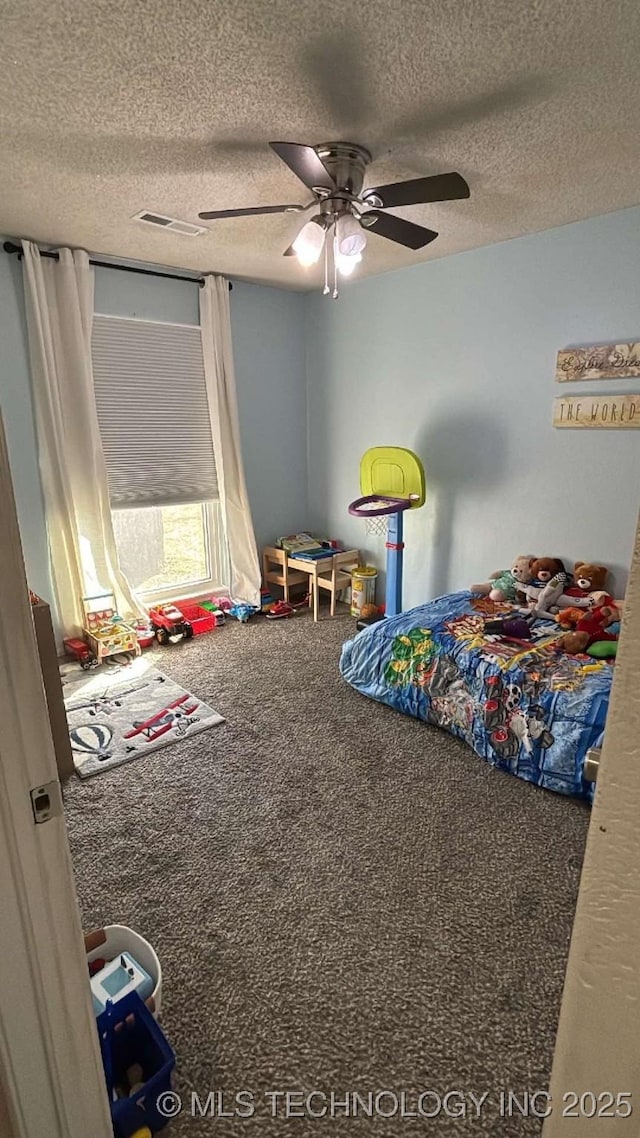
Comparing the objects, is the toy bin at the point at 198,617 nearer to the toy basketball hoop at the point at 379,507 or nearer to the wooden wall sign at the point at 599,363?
the toy basketball hoop at the point at 379,507

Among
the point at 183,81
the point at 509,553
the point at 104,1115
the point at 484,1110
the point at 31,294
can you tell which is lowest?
the point at 484,1110

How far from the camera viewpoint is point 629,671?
1.55 feet

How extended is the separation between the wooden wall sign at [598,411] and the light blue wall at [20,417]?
3.05m

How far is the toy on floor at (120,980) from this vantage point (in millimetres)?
1207

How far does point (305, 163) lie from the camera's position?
1.75 metres

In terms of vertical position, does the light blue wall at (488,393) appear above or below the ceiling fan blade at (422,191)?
below

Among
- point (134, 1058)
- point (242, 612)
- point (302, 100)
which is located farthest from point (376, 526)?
point (134, 1058)

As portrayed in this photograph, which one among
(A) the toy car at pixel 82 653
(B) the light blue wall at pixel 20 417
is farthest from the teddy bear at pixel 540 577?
(B) the light blue wall at pixel 20 417

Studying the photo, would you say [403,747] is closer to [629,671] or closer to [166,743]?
[166,743]

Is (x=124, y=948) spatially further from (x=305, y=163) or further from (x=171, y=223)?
(x=171, y=223)

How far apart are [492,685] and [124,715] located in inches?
73.1

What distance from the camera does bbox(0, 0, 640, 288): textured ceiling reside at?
135 cm

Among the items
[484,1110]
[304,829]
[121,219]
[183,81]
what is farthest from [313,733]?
[121,219]

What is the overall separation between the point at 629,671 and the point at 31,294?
353 cm
